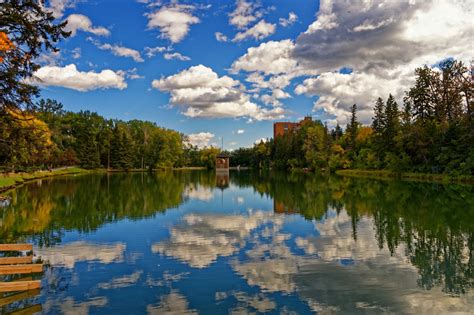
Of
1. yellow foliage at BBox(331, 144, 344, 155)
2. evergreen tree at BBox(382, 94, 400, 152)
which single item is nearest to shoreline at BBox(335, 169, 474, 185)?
evergreen tree at BBox(382, 94, 400, 152)

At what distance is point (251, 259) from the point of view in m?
11.4

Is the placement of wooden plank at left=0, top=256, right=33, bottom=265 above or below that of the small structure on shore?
below

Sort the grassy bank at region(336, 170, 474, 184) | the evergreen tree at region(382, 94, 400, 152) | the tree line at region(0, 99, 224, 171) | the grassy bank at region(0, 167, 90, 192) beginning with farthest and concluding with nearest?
1. the tree line at region(0, 99, 224, 171)
2. the evergreen tree at region(382, 94, 400, 152)
3. the grassy bank at region(336, 170, 474, 184)
4. the grassy bank at region(0, 167, 90, 192)

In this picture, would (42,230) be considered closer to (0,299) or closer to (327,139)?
(0,299)

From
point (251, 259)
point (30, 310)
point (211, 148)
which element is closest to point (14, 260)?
point (30, 310)

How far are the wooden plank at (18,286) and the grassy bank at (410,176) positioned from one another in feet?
131

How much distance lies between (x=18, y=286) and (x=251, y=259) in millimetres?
5997

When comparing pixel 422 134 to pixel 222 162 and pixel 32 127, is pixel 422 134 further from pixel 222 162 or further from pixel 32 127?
pixel 222 162

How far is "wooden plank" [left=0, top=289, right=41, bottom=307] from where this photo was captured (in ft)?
26.0

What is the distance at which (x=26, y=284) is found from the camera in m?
8.22

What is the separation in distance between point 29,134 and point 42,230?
13.9 feet

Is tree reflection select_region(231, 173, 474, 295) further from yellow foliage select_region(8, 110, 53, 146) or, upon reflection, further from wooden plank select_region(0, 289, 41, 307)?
yellow foliage select_region(8, 110, 53, 146)

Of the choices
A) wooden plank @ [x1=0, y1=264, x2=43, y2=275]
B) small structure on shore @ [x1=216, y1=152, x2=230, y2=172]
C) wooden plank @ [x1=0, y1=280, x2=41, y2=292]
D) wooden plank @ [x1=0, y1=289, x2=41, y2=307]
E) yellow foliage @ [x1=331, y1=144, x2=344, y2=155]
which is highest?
yellow foliage @ [x1=331, y1=144, x2=344, y2=155]

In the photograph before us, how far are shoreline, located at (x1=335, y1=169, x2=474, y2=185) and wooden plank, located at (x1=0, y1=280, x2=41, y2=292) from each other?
39655mm
